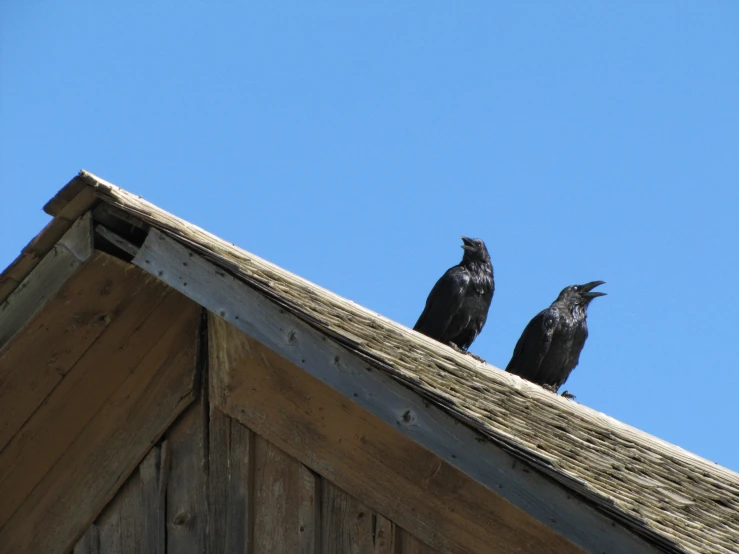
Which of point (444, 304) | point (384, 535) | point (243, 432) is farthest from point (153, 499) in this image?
point (444, 304)

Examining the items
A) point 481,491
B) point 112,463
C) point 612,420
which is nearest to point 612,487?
point 481,491

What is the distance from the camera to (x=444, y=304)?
10078 mm

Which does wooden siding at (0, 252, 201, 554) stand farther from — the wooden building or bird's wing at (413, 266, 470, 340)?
bird's wing at (413, 266, 470, 340)

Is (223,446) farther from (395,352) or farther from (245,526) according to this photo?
(395,352)

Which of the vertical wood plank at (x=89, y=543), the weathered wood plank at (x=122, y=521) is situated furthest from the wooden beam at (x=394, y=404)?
the vertical wood plank at (x=89, y=543)

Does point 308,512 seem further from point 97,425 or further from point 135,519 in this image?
point 97,425

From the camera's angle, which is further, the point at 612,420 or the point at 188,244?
the point at 612,420

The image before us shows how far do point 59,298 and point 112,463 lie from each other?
2.76 ft

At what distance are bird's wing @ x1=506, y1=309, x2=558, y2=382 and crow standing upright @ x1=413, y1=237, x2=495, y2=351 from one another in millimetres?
469

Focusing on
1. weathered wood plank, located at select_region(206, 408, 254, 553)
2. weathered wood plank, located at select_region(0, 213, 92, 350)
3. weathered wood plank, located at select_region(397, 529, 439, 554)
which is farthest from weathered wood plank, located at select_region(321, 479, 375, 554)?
weathered wood plank, located at select_region(0, 213, 92, 350)

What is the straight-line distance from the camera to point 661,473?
5.25m

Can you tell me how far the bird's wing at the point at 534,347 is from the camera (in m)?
10.1

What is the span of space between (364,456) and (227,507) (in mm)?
655

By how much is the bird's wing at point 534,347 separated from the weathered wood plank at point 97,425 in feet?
19.6
